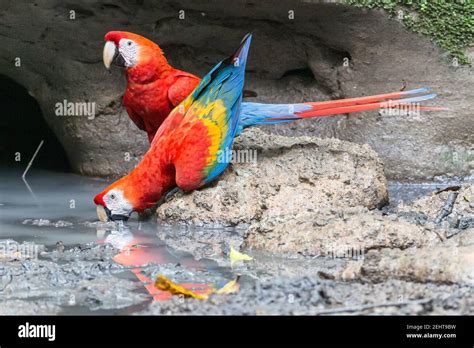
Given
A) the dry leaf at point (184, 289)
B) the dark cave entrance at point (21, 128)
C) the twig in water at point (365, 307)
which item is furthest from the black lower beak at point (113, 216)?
the dark cave entrance at point (21, 128)

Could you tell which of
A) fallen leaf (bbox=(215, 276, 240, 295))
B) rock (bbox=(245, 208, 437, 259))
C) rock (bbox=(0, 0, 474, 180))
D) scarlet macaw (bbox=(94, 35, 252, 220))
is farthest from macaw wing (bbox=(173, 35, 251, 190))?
fallen leaf (bbox=(215, 276, 240, 295))

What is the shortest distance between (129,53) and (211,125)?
2.76 ft

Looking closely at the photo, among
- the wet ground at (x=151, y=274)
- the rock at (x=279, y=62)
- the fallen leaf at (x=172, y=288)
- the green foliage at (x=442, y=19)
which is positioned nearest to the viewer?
the wet ground at (x=151, y=274)

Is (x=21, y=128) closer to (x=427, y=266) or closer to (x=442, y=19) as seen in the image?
(x=442, y=19)

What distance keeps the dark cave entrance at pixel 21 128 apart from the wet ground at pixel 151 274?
2553mm

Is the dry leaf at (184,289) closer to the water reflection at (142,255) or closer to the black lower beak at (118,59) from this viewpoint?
the water reflection at (142,255)

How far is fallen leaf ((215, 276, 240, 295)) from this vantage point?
3.46 m

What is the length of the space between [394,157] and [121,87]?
2314mm

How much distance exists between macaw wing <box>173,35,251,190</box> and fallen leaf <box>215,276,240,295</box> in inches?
69.2

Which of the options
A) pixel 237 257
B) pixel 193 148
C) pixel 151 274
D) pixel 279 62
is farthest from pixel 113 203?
pixel 279 62

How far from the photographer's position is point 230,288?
3549 millimetres

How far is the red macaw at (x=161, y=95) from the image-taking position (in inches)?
224

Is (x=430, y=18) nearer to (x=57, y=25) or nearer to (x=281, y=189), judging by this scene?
(x=281, y=189)

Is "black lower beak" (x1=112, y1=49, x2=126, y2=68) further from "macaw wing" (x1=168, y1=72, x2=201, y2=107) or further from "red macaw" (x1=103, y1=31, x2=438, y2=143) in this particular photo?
"macaw wing" (x1=168, y1=72, x2=201, y2=107)
